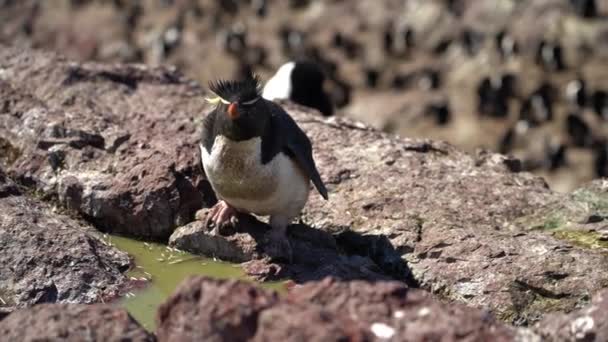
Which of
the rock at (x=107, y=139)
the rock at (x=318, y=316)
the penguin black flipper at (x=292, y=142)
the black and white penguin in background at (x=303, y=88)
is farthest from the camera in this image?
the black and white penguin in background at (x=303, y=88)

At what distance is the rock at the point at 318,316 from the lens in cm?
382

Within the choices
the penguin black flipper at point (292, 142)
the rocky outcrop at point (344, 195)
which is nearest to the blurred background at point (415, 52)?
the rocky outcrop at point (344, 195)

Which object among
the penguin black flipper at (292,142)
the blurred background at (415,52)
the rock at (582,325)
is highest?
the penguin black flipper at (292,142)

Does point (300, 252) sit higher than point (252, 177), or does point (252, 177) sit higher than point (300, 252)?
point (252, 177)

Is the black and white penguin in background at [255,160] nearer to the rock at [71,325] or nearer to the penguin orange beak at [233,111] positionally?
the penguin orange beak at [233,111]

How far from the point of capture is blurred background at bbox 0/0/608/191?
66.8 ft

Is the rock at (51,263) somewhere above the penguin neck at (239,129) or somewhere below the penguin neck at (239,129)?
below

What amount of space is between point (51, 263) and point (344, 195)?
7.00 feet

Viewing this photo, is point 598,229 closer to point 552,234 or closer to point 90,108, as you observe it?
point 552,234

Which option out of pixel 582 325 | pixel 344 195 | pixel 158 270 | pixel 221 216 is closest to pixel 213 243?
pixel 221 216

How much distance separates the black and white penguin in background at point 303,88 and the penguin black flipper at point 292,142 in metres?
5.24

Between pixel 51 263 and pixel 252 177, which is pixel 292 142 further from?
pixel 51 263

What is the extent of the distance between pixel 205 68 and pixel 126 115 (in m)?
17.6

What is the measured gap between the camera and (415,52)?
81.2 feet
